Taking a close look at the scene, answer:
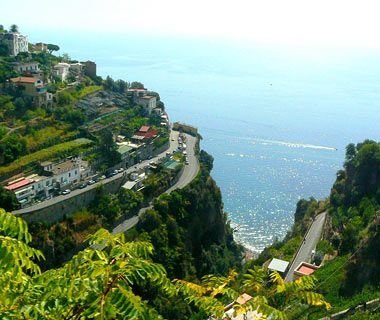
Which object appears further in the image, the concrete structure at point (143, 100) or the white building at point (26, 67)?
the concrete structure at point (143, 100)

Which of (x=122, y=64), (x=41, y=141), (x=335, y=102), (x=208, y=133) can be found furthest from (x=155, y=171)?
(x=122, y=64)

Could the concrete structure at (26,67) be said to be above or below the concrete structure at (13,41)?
below

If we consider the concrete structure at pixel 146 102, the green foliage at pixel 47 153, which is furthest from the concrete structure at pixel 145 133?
the green foliage at pixel 47 153

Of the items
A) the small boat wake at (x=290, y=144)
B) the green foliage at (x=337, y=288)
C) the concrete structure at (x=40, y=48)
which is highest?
the concrete structure at (x=40, y=48)

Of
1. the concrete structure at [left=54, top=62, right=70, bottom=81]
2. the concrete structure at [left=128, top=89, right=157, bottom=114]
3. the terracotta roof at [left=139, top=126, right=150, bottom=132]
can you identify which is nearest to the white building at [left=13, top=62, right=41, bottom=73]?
the concrete structure at [left=54, top=62, right=70, bottom=81]

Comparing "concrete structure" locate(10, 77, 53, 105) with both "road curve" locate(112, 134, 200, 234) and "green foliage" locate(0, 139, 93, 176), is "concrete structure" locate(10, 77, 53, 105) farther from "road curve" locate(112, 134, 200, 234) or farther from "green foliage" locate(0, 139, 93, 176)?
"road curve" locate(112, 134, 200, 234)

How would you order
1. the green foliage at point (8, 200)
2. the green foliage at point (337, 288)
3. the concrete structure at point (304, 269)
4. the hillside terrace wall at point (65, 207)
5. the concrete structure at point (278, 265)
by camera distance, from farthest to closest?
the hillside terrace wall at point (65, 207), the concrete structure at point (278, 265), the green foliage at point (8, 200), the concrete structure at point (304, 269), the green foliage at point (337, 288)

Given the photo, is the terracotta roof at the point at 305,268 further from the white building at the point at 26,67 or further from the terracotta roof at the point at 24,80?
the white building at the point at 26,67

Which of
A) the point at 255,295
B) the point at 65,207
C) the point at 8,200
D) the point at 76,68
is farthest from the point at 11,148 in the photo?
the point at 255,295

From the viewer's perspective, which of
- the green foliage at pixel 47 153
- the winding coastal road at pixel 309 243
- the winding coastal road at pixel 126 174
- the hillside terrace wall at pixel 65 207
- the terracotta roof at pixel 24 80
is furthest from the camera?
the terracotta roof at pixel 24 80
